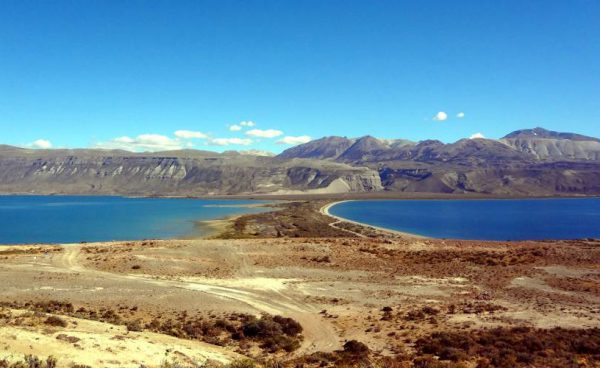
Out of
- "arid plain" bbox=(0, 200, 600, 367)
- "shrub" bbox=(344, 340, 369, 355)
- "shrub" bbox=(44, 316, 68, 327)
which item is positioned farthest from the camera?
"shrub" bbox=(344, 340, 369, 355)

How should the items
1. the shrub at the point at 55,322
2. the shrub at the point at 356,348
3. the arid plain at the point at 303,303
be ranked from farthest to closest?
the shrub at the point at 356,348, the shrub at the point at 55,322, the arid plain at the point at 303,303

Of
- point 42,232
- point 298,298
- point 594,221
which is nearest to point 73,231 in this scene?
point 42,232

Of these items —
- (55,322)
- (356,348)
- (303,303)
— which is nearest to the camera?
(55,322)

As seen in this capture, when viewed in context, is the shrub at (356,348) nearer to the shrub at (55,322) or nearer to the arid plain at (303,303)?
the arid plain at (303,303)

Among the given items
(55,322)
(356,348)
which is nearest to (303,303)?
(356,348)

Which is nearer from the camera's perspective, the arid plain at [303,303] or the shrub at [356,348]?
the arid plain at [303,303]

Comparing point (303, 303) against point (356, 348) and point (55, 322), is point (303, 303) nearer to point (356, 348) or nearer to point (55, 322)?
point (356, 348)

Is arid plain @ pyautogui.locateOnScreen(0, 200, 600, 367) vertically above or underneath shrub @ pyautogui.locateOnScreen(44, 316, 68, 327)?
underneath

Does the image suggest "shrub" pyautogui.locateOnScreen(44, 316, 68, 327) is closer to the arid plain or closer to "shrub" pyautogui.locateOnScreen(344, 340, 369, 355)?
the arid plain

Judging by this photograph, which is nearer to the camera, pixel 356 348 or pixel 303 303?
pixel 356 348

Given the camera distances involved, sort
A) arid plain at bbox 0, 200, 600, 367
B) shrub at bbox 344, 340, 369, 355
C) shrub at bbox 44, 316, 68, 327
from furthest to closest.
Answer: shrub at bbox 344, 340, 369, 355, shrub at bbox 44, 316, 68, 327, arid plain at bbox 0, 200, 600, 367

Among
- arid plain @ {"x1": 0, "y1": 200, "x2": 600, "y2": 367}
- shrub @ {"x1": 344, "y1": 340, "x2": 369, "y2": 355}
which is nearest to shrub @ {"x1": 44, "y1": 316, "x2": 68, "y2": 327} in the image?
arid plain @ {"x1": 0, "y1": 200, "x2": 600, "y2": 367}

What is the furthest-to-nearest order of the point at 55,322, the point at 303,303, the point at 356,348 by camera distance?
the point at 303,303
the point at 356,348
the point at 55,322

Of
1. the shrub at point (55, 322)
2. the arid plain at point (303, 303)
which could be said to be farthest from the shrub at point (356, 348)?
the shrub at point (55, 322)
